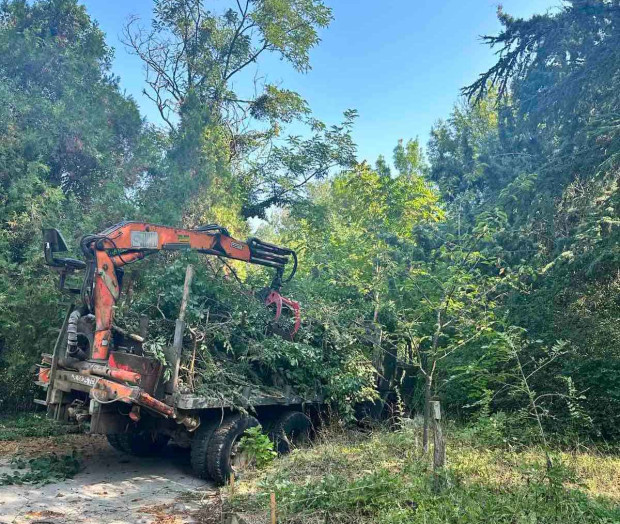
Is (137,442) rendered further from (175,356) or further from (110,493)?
(175,356)

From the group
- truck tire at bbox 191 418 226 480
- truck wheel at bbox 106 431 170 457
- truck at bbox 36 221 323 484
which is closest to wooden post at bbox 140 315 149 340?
truck at bbox 36 221 323 484

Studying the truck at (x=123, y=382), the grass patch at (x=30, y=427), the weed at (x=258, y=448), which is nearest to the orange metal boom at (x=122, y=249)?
the truck at (x=123, y=382)

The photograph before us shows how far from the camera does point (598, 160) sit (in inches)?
319

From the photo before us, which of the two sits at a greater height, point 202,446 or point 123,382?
point 123,382

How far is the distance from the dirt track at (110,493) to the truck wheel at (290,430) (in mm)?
1354

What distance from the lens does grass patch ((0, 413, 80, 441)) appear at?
9.37 meters

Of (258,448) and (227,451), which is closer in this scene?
(258,448)

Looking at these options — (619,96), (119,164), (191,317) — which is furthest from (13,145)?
(619,96)

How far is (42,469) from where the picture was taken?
688 centimetres

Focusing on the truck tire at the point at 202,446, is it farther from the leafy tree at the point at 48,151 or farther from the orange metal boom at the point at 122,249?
the leafy tree at the point at 48,151

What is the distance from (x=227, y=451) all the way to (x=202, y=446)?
1.20 ft

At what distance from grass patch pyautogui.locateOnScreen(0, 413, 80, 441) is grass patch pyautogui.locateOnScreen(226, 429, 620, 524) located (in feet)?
17.8

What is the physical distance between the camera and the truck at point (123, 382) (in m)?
6.36

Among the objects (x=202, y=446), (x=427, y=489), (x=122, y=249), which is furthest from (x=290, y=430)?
(x=122, y=249)
